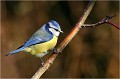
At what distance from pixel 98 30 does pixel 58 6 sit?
1.95ft

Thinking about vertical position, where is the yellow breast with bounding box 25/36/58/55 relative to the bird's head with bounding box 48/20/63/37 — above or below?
below

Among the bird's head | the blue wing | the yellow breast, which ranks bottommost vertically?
the yellow breast

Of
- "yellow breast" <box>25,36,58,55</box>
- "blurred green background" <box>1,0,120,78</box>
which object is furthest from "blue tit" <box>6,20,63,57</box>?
"blurred green background" <box>1,0,120,78</box>

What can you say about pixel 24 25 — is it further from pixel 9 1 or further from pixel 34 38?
pixel 34 38

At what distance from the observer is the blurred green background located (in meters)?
4.22

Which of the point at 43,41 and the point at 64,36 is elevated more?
the point at 43,41

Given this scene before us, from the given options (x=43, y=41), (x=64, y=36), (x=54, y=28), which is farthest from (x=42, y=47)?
(x=64, y=36)

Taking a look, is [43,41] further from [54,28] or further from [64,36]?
[64,36]

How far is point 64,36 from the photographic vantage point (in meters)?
4.36

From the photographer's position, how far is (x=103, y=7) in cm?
419

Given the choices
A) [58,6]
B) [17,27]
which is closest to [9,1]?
[17,27]

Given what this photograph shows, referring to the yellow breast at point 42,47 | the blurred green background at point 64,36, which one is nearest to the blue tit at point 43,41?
the yellow breast at point 42,47

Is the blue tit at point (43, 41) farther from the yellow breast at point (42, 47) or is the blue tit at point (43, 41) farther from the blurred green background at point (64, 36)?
the blurred green background at point (64, 36)

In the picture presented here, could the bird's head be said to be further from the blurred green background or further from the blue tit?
the blurred green background
